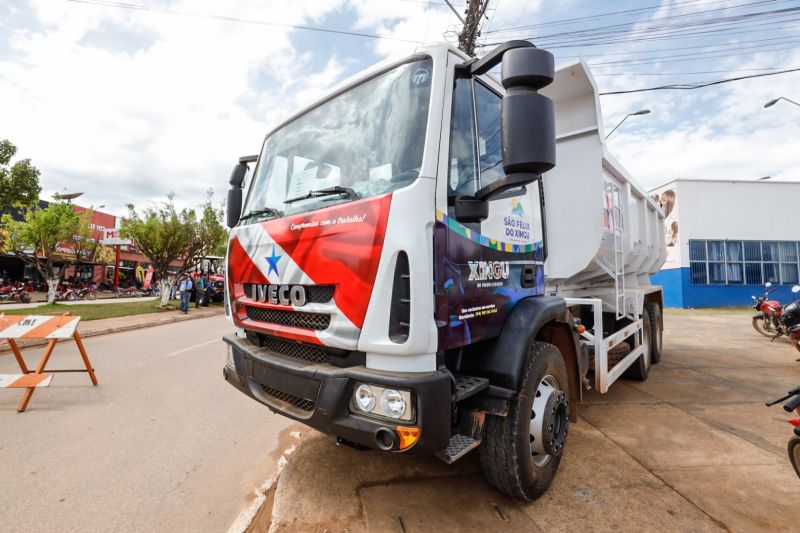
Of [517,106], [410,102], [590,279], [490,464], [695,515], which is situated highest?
[410,102]

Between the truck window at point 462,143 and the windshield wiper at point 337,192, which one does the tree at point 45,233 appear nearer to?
the windshield wiper at point 337,192

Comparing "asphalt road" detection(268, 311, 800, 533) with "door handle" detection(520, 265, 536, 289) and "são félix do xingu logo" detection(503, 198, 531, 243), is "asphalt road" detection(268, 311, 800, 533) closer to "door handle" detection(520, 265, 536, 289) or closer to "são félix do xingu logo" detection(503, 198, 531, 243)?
"door handle" detection(520, 265, 536, 289)

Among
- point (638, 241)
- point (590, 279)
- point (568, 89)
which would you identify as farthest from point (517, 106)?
point (638, 241)

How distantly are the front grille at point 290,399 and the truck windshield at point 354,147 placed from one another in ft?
3.63

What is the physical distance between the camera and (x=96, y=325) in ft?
36.3

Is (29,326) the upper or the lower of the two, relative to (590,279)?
lower

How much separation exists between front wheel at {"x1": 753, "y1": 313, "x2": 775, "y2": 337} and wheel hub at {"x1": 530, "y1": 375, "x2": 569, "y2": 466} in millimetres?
9968

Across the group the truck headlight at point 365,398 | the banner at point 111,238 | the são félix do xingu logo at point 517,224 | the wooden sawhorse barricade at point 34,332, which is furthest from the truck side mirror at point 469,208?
the banner at point 111,238

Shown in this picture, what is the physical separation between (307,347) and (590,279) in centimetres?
349

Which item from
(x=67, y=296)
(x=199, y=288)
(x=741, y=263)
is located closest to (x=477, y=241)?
(x=199, y=288)

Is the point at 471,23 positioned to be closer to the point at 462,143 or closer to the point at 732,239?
the point at 462,143

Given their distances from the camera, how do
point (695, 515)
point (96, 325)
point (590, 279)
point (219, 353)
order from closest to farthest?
point (695, 515) < point (590, 279) < point (219, 353) < point (96, 325)

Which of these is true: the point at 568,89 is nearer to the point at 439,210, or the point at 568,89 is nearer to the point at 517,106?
the point at 517,106

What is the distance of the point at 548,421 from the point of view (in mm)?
2553
